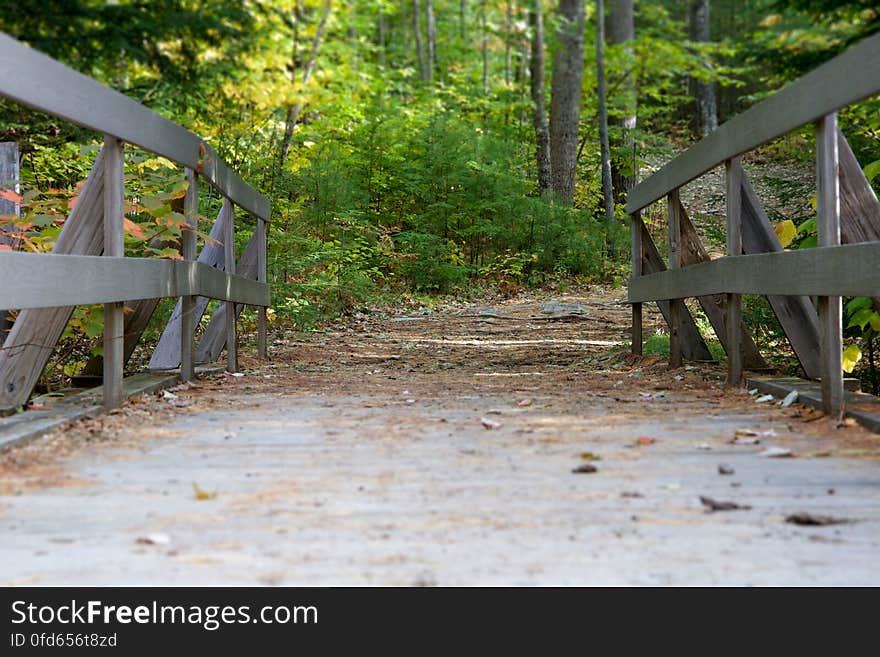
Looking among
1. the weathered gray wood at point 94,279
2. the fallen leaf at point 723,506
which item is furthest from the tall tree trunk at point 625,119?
the fallen leaf at point 723,506

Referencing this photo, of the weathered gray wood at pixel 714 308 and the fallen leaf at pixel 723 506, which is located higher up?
the weathered gray wood at pixel 714 308

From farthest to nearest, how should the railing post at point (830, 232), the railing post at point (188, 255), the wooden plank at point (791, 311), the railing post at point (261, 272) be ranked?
the railing post at point (261, 272) → the railing post at point (188, 255) → the wooden plank at point (791, 311) → the railing post at point (830, 232)

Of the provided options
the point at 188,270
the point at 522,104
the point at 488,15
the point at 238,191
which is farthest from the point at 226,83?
the point at 488,15

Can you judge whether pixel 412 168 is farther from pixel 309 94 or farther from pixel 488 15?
pixel 488 15

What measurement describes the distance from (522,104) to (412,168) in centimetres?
619

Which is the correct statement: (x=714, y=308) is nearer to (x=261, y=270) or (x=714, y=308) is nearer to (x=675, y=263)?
(x=675, y=263)

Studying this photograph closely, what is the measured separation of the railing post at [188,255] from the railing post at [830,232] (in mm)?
3245

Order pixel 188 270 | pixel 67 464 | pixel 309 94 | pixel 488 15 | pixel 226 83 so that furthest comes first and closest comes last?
1. pixel 488 15
2. pixel 309 94
3. pixel 226 83
4. pixel 188 270
5. pixel 67 464

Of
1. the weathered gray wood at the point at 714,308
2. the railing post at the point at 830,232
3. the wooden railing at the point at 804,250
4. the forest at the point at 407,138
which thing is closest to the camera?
the wooden railing at the point at 804,250

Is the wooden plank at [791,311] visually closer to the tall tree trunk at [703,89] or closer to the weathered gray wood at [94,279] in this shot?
the weathered gray wood at [94,279]

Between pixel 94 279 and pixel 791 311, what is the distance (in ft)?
11.2

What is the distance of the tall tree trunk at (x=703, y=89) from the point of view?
26203 millimetres

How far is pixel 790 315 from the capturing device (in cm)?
482

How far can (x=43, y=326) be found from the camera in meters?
4.14
